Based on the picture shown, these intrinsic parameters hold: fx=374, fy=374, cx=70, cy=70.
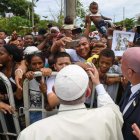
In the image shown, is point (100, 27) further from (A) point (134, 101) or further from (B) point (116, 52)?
(A) point (134, 101)

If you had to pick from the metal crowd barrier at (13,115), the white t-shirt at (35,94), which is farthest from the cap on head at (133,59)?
the metal crowd barrier at (13,115)

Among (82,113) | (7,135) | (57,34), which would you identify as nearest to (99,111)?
(82,113)

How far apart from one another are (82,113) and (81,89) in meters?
0.18

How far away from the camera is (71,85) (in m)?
2.70

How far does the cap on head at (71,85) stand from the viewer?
106 inches

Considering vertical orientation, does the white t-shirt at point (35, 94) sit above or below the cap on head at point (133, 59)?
below

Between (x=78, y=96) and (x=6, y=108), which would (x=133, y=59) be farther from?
(x=6, y=108)

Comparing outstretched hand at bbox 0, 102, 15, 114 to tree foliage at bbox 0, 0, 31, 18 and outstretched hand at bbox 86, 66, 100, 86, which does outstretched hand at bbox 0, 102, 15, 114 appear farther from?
tree foliage at bbox 0, 0, 31, 18

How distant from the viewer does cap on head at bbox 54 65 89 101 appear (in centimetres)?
269

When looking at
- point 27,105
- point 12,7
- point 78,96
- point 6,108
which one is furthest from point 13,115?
point 12,7

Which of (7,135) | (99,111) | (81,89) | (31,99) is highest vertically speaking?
(81,89)

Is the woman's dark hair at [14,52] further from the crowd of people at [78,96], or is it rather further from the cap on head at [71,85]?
the cap on head at [71,85]

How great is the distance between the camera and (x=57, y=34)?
6.92m

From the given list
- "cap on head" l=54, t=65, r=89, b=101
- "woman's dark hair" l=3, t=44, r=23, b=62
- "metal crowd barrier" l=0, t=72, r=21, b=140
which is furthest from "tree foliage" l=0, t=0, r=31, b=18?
"cap on head" l=54, t=65, r=89, b=101
